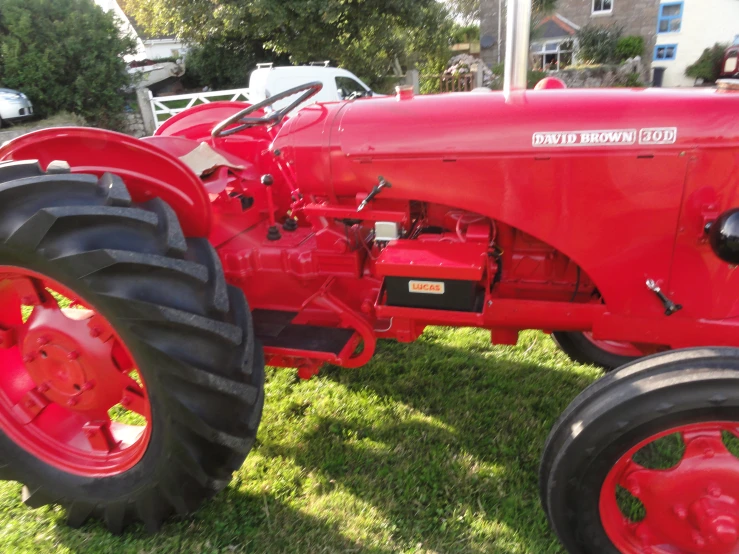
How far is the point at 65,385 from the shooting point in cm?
201

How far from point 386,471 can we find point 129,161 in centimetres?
150

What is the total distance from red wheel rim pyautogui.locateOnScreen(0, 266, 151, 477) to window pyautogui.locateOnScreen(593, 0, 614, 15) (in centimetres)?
2280

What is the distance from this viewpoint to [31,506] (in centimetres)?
201

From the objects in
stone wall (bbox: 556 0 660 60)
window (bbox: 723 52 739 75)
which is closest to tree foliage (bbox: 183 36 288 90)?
stone wall (bbox: 556 0 660 60)

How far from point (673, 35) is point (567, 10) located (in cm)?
392

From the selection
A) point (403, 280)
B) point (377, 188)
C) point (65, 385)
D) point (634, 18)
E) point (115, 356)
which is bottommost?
point (634, 18)

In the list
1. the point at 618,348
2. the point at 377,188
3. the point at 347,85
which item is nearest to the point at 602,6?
the point at 347,85

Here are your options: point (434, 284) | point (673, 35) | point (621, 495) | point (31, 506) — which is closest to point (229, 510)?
point (31, 506)

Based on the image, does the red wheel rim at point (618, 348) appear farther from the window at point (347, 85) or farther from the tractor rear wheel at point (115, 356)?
the window at point (347, 85)

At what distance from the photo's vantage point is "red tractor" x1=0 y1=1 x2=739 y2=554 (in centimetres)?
155

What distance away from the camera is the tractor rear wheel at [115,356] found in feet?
5.27

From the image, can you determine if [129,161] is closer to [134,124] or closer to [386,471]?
[386,471]

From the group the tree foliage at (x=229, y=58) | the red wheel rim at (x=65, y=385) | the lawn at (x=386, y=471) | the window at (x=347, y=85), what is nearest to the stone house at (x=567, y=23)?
the tree foliage at (x=229, y=58)

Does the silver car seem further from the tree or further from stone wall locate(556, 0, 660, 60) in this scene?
stone wall locate(556, 0, 660, 60)
